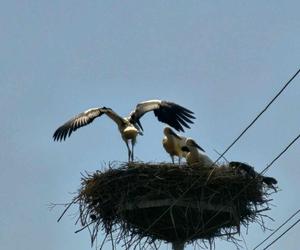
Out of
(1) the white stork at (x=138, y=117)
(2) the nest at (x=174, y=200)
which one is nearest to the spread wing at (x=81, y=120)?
(1) the white stork at (x=138, y=117)

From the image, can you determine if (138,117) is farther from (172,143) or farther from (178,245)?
(178,245)

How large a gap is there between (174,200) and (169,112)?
2.21 metres

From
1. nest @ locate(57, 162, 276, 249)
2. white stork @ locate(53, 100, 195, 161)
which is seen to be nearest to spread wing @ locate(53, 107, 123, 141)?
white stork @ locate(53, 100, 195, 161)

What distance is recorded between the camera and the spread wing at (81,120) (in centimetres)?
1415

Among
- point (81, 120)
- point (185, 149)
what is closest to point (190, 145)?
point (185, 149)

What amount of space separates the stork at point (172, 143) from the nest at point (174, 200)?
5.15ft

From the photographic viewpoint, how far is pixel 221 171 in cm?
1230

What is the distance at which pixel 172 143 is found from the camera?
555 inches

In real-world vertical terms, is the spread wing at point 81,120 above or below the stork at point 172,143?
above

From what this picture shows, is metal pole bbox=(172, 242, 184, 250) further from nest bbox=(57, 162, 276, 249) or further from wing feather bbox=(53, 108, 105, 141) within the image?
wing feather bbox=(53, 108, 105, 141)

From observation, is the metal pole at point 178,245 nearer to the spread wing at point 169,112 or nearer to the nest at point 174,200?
the nest at point 174,200

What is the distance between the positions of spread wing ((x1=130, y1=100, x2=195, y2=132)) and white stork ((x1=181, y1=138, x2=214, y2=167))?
35 centimetres

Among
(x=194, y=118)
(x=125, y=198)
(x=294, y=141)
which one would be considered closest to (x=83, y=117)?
(x=194, y=118)

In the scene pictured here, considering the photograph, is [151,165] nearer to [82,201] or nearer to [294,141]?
[82,201]
